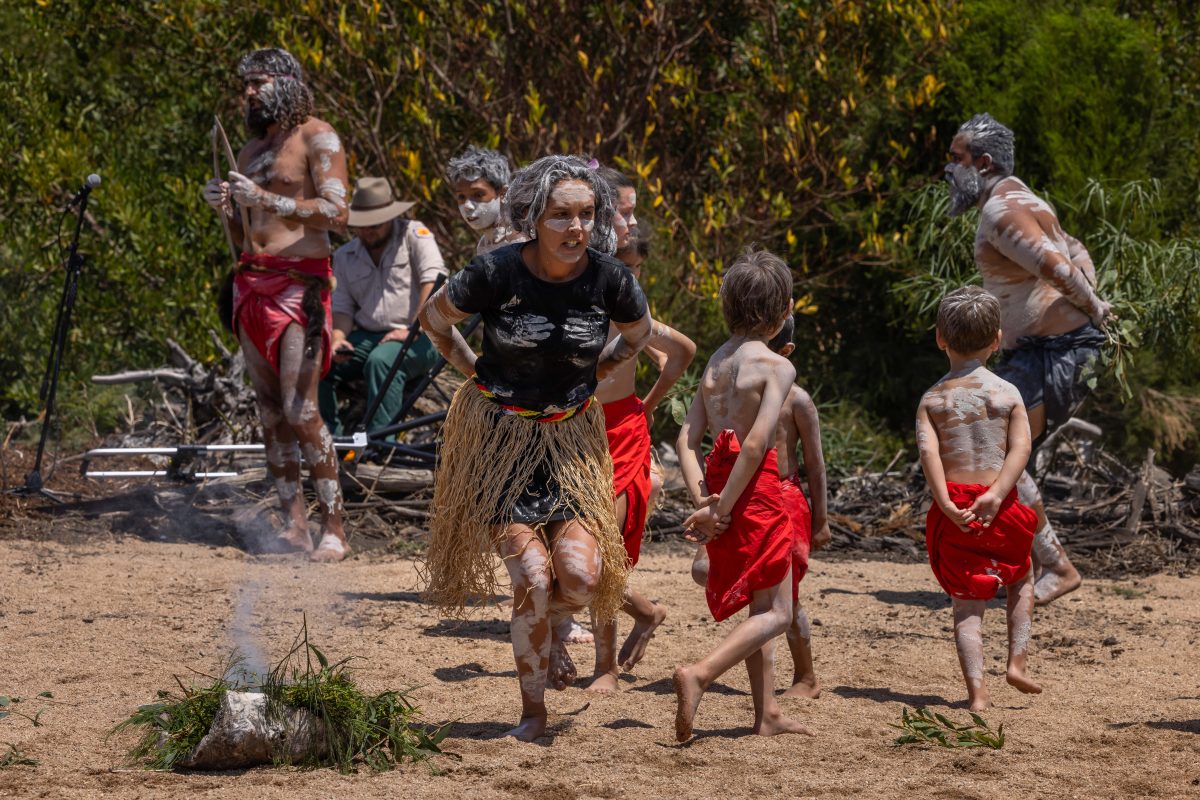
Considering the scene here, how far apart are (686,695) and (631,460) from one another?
39.7 inches

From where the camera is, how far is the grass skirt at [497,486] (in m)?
4.02

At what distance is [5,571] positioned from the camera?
19.7ft

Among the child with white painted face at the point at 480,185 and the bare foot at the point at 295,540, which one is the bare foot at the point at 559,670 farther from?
the bare foot at the point at 295,540

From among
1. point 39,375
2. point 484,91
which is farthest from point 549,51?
point 39,375

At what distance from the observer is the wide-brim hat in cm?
759

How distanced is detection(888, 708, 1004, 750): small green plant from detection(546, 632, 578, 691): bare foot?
1.02m

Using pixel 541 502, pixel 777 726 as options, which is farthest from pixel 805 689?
pixel 541 502

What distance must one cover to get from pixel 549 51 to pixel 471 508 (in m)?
5.86

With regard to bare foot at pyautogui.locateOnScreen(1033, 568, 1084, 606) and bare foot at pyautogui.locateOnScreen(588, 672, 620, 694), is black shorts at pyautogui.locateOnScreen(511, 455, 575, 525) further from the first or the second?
bare foot at pyautogui.locateOnScreen(1033, 568, 1084, 606)

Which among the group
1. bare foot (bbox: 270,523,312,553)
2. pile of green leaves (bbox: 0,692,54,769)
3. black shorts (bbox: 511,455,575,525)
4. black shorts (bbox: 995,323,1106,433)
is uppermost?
black shorts (bbox: 995,323,1106,433)

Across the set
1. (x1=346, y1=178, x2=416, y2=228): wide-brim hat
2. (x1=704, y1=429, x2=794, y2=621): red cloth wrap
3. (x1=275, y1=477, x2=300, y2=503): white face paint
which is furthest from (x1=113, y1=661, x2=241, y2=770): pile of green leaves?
(x1=346, y1=178, x2=416, y2=228): wide-brim hat

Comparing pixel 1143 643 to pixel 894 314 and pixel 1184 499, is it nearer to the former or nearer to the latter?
pixel 1184 499

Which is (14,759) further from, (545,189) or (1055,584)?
(1055,584)

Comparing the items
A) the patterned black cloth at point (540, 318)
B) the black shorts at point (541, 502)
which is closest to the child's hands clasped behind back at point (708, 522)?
the black shorts at point (541, 502)
